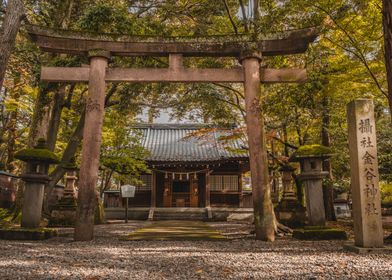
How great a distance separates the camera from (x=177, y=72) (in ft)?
25.9

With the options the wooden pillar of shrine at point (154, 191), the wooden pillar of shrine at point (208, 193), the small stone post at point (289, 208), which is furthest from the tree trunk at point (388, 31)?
the wooden pillar of shrine at point (154, 191)

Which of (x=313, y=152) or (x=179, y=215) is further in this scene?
(x=179, y=215)

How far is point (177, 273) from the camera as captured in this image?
4.01 m

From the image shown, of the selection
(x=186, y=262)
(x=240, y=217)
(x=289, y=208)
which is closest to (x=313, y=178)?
(x=289, y=208)

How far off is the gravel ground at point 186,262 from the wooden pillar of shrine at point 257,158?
0.71m

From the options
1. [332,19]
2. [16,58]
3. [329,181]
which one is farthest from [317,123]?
[16,58]

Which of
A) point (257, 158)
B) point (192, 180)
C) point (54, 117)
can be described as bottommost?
point (192, 180)

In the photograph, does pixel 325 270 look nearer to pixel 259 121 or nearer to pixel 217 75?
pixel 259 121

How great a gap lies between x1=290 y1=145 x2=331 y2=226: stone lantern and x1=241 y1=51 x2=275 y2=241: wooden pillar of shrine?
1.29 metres

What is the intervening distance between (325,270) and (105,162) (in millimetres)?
12633

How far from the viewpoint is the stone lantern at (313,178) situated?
783cm

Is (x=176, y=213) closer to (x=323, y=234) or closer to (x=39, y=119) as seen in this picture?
(x=39, y=119)

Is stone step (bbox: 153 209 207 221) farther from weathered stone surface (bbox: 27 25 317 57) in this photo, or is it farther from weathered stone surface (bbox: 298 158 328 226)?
weathered stone surface (bbox: 27 25 317 57)

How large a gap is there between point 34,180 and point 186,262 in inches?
199
